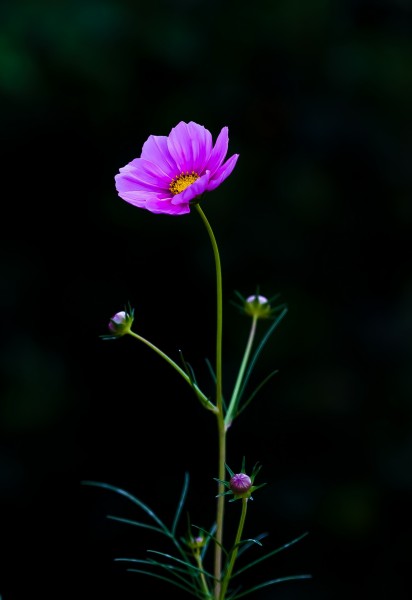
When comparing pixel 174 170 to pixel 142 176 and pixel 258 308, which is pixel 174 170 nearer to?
pixel 142 176

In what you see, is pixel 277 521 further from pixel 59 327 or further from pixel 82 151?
pixel 82 151

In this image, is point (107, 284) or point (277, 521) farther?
point (107, 284)

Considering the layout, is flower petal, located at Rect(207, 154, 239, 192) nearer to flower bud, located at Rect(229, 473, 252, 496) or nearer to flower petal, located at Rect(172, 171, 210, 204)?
flower petal, located at Rect(172, 171, 210, 204)

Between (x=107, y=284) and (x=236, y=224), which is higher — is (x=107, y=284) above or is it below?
below

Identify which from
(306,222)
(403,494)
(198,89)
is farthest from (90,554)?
(198,89)

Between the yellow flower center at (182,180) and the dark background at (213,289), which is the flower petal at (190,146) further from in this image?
the dark background at (213,289)

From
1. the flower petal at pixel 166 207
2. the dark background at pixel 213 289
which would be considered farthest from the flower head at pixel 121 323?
the dark background at pixel 213 289

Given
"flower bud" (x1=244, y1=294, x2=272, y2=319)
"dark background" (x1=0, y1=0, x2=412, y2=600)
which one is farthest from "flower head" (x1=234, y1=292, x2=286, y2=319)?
"dark background" (x1=0, y1=0, x2=412, y2=600)

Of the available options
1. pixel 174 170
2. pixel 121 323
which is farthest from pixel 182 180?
pixel 121 323
